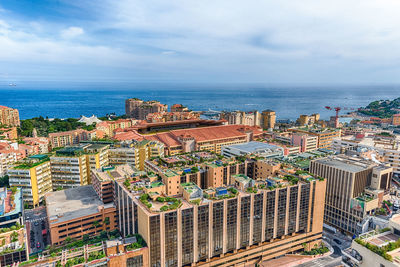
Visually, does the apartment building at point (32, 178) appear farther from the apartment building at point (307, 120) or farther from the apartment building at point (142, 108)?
the apartment building at point (307, 120)

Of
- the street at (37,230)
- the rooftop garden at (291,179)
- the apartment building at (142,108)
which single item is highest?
the apartment building at (142,108)

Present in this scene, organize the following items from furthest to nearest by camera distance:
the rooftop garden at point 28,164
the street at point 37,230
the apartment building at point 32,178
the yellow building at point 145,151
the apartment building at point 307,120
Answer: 1. the apartment building at point 307,120
2. the yellow building at point 145,151
3. the rooftop garden at point 28,164
4. the apartment building at point 32,178
5. the street at point 37,230

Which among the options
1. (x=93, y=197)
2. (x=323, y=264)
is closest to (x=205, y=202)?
(x=323, y=264)

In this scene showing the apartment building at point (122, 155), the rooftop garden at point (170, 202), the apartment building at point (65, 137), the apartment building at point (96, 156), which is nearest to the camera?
the rooftop garden at point (170, 202)

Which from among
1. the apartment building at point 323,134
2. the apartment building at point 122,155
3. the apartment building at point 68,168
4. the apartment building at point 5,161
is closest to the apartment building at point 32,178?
the apartment building at point 68,168

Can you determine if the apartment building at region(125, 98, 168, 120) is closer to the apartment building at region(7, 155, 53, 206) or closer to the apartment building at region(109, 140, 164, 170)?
the apartment building at region(109, 140, 164, 170)

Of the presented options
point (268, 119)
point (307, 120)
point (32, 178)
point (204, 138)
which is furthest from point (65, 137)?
point (307, 120)

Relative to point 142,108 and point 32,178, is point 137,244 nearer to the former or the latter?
point 32,178
